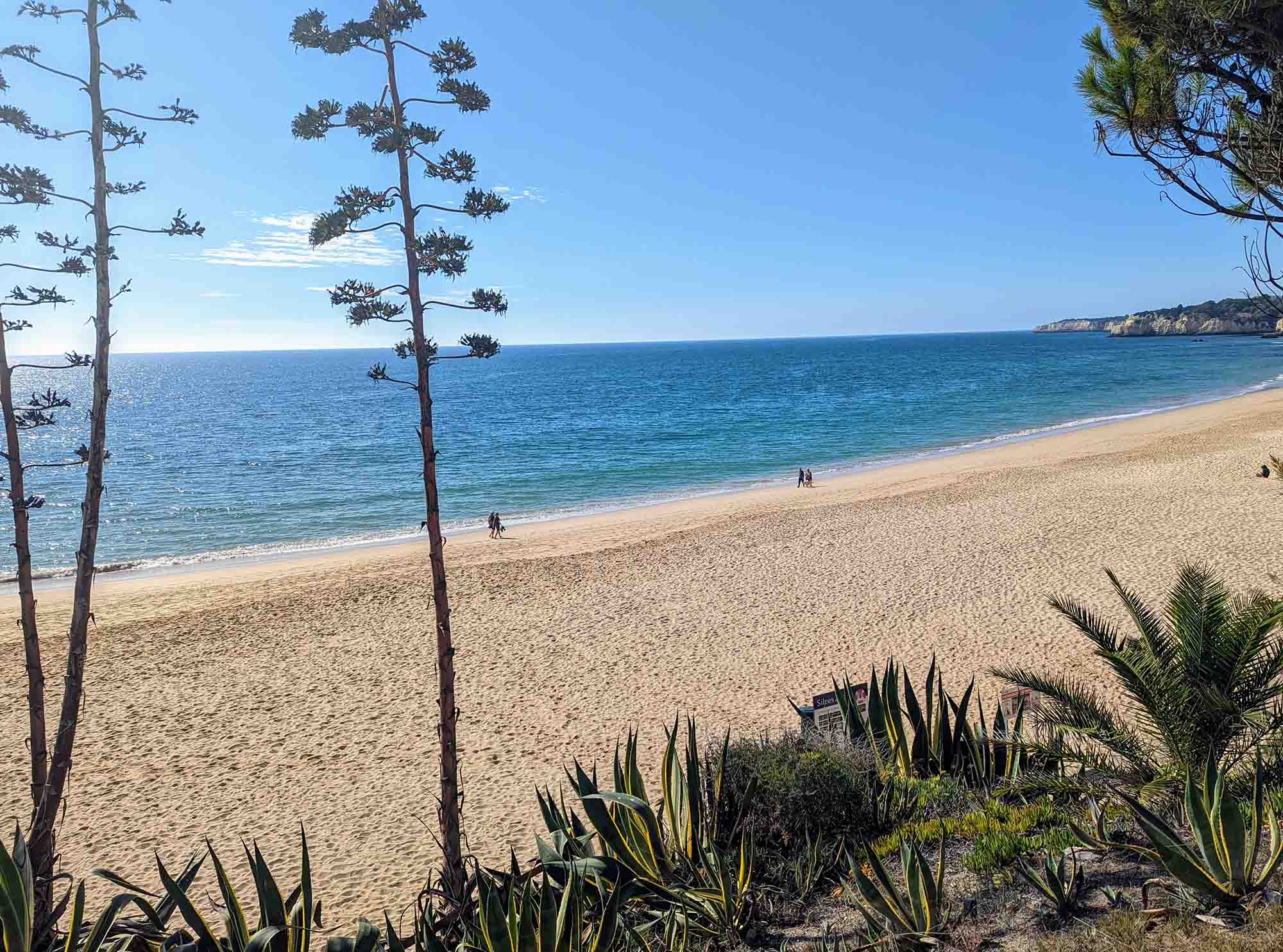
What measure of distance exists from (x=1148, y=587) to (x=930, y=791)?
9.97 m

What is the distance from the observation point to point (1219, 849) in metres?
3.93

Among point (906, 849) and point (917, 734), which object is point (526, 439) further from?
point (906, 849)

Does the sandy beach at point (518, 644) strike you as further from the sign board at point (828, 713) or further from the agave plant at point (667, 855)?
the agave plant at point (667, 855)

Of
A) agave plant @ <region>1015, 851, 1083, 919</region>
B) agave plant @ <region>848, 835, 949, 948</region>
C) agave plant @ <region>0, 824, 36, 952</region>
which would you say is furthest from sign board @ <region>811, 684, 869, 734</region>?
agave plant @ <region>0, 824, 36, 952</region>

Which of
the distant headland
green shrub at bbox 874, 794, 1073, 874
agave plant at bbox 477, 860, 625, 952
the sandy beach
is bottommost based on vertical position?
the sandy beach

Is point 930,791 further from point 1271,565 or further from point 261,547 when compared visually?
point 261,547

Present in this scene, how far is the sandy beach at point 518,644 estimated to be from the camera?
866 cm

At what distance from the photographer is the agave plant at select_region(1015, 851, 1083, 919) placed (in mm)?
4152

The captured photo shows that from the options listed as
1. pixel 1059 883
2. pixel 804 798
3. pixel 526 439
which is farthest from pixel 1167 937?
pixel 526 439

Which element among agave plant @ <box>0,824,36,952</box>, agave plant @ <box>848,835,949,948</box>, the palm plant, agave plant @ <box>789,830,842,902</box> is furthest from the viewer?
the palm plant

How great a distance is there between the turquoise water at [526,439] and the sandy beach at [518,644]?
21.7ft

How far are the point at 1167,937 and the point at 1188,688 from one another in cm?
228

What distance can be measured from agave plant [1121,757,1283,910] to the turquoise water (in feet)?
82.4

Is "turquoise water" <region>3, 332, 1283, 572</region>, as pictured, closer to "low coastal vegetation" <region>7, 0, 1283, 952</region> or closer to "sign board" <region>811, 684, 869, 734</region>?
"sign board" <region>811, 684, 869, 734</region>
